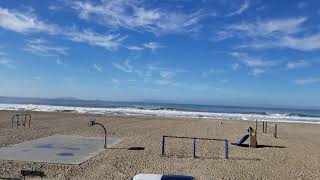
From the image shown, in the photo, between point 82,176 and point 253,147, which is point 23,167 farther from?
point 253,147

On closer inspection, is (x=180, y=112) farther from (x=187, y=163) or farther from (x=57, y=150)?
(x=187, y=163)

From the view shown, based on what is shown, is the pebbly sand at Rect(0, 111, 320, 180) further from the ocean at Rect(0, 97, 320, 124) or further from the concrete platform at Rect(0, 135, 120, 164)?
the ocean at Rect(0, 97, 320, 124)

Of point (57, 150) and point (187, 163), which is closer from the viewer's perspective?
point (187, 163)

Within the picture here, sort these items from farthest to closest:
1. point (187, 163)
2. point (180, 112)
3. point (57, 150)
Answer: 1. point (180, 112)
2. point (57, 150)
3. point (187, 163)

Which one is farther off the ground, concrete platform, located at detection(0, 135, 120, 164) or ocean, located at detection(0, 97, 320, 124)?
ocean, located at detection(0, 97, 320, 124)

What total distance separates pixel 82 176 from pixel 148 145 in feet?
25.0

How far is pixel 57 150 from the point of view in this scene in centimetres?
1684

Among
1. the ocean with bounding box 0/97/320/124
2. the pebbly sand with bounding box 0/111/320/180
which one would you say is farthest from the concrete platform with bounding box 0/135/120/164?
the ocean with bounding box 0/97/320/124

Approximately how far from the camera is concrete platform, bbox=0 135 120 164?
14.7m

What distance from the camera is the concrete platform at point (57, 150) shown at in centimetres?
1473

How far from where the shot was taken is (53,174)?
12.2 metres

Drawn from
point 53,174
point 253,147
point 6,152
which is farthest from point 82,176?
point 253,147

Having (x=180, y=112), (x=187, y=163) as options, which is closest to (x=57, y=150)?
(x=187, y=163)

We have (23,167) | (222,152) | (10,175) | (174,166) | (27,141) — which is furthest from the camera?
(27,141)
